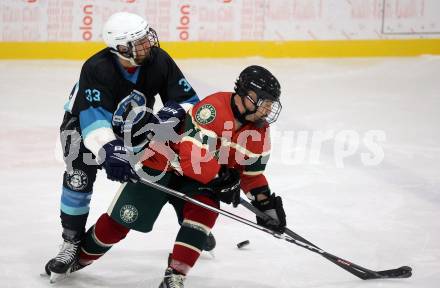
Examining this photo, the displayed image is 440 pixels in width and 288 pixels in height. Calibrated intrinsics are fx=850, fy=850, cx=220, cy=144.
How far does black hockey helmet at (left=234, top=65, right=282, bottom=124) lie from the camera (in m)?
2.96

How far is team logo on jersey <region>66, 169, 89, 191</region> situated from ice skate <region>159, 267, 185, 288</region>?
21.0 inches

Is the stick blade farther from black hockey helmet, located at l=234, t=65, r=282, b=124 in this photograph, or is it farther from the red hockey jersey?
black hockey helmet, located at l=234, t=65, r=282, b=124

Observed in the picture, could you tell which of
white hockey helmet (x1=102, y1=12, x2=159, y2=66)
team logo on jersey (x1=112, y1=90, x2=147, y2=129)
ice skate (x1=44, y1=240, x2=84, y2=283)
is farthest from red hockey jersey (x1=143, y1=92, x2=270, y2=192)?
ice skate (x1=44, y1=240, x2=84, y2=283)

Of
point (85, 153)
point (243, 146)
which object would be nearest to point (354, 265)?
point (243, 146)

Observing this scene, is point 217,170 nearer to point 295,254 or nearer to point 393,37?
point 295,254

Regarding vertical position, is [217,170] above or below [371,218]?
above

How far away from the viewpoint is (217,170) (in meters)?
2.93

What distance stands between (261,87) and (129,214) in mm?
661

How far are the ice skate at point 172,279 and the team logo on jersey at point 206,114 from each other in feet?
1.76

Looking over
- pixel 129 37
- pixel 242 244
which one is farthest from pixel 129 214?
pixel 242 244

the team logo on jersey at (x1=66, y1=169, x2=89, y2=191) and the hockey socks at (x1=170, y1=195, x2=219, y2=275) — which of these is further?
the team logo on jersey at (x1=66, y1=169, x2=89, y2=191)

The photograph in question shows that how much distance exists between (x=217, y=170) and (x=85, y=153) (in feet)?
2.02

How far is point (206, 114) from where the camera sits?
2955 mm

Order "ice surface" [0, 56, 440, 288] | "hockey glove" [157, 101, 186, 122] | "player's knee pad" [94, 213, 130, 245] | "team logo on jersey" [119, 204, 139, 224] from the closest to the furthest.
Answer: "team logo on jersey" [119, 204, 139, 224] → "player's knee pad" [94, 213, 130, 245] → "hockey glove" [157, 101, 186, 122] → "ice surface" [0, 56, 440, 288]
